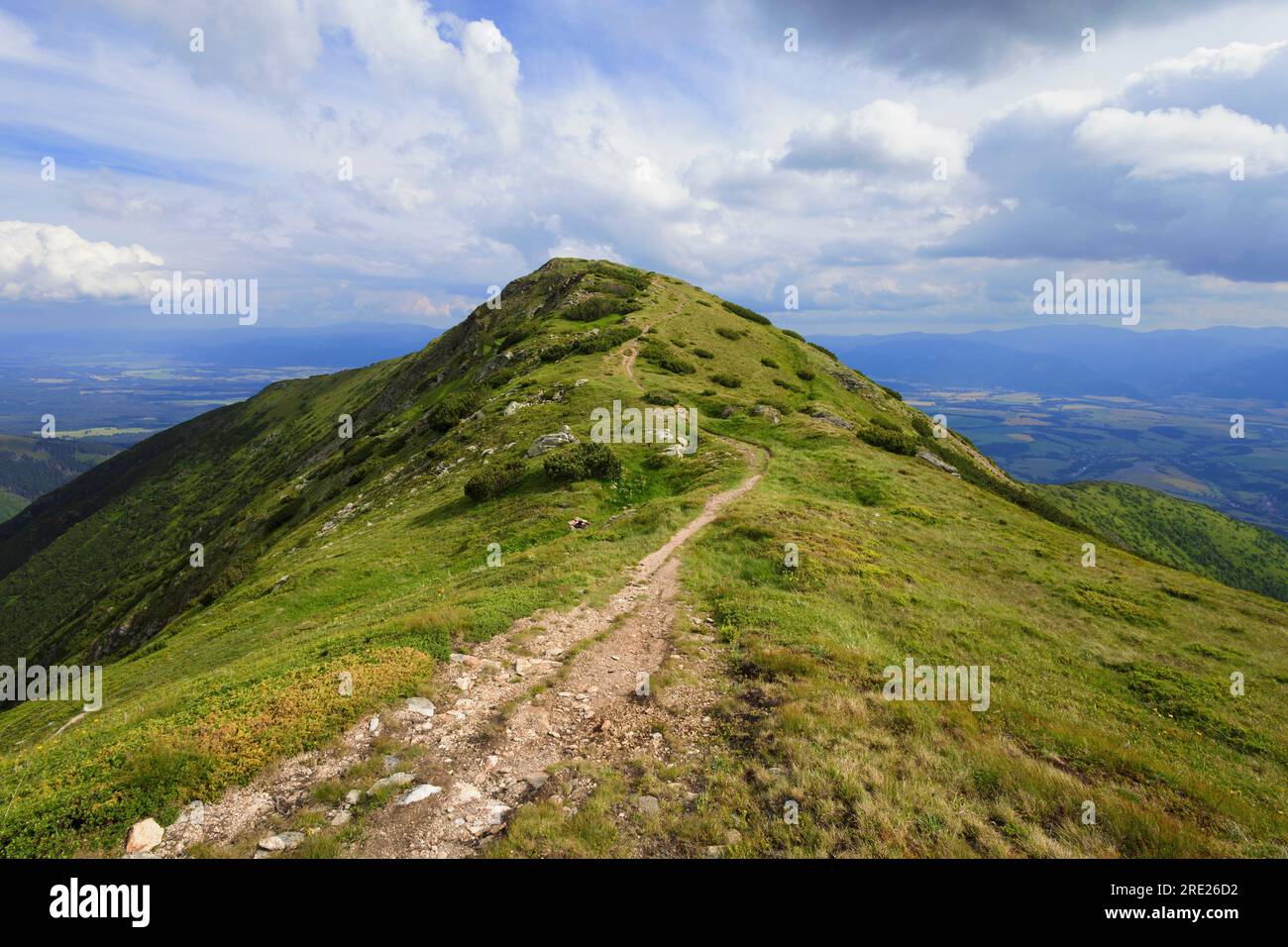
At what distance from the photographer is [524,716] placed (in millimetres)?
11984

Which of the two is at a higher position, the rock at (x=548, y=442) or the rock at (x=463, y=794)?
the rock at (x=548, y=442)

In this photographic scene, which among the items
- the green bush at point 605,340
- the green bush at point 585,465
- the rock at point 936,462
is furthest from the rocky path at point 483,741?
the green bush at point 605,340

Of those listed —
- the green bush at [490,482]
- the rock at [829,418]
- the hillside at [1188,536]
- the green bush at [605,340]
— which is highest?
the green bush at [605,340]

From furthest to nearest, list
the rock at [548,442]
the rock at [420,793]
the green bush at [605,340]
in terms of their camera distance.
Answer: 1. the green bush at [605,340]
2. the rock at [548,442]
3. the rock at [420,793]

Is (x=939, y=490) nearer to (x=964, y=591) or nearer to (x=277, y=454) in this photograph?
(x=964, y=591)

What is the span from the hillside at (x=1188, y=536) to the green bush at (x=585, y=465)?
109955 millimetres

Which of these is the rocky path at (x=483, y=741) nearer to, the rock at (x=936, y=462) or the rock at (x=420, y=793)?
the rock at (x=420, y=793)

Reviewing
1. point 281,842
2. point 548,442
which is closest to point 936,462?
point 548,442

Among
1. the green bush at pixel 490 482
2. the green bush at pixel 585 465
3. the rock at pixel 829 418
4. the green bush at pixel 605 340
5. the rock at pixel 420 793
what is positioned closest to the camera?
the rock at pixel 420 793

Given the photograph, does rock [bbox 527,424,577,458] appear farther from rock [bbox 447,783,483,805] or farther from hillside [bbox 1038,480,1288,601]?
hillside [bbox 1038,480,1288,601]

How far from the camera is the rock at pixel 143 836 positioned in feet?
26.3

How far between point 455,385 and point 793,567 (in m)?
64.0

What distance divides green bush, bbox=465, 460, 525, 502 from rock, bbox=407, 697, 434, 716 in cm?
2170
